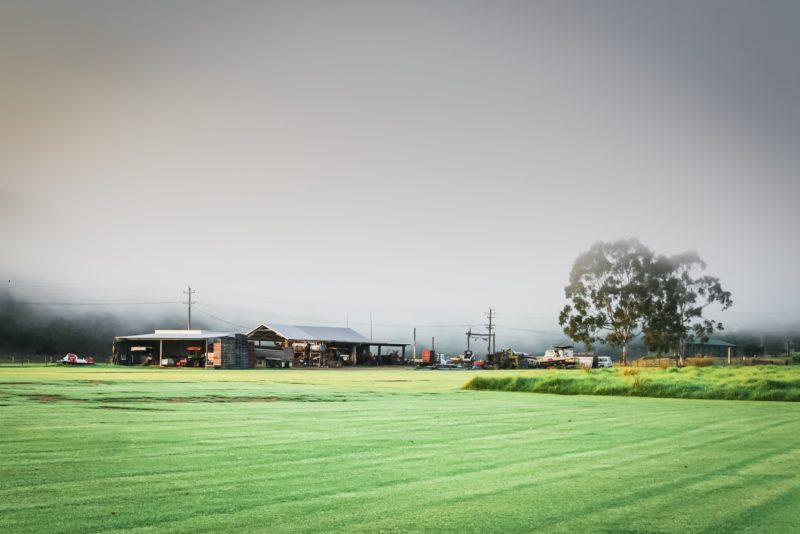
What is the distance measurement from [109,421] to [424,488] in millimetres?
6912

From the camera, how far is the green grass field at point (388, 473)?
5297 mm

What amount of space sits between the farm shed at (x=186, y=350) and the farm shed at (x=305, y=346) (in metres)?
3.03

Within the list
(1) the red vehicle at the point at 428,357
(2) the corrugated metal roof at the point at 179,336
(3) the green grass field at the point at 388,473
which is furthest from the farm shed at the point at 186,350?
(3) the green grass field at the point at 388,473

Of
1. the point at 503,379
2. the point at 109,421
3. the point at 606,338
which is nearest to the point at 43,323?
the point at 606,338

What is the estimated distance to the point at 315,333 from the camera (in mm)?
85000

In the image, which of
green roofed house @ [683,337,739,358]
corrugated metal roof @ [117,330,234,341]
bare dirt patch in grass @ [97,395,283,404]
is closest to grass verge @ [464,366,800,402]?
bare dirt patch in grass @ [97,395,283,404]

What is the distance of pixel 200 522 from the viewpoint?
5.12 meters

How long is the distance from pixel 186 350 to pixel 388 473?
7711 centimetres

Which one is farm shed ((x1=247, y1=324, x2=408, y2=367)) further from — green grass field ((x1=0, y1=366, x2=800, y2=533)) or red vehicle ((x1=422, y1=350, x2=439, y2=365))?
green grass field ((x1=0, y1=366, x2=800, y2=533))

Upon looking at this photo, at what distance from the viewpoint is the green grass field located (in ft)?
17.4

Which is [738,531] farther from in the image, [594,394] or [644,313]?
[644,313]

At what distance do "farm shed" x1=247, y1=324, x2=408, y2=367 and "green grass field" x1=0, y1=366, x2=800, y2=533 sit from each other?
202 ft

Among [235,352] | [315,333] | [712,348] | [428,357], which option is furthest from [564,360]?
[712,348]

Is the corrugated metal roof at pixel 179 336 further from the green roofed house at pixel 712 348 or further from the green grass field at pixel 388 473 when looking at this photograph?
the green roofed house at pixel 712 348
